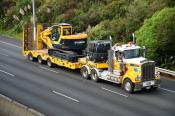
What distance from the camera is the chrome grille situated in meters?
30.5

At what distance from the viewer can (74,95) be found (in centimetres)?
3019

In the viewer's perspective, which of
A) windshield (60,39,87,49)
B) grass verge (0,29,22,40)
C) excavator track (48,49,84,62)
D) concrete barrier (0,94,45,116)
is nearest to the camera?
concrete barrier (0,94,45,116)

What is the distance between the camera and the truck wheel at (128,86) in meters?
30.4

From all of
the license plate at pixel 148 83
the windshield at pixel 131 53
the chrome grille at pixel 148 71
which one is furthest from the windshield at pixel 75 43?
the license plate at pixel 148 83

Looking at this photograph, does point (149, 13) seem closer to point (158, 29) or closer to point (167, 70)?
point (158, 29)

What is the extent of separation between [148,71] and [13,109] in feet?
33.8

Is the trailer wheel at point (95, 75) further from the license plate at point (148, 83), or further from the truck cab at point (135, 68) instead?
the license plate at point (148, 83)

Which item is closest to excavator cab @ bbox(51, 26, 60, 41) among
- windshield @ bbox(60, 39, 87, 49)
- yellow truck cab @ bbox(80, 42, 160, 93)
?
windshield @ bbox(60, 39, 87, 49)

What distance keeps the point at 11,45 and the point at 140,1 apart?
13.9m

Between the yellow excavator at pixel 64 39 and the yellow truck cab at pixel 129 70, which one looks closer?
the yellow truck cab at pixel 129 70

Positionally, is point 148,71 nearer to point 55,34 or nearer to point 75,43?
point 75,43

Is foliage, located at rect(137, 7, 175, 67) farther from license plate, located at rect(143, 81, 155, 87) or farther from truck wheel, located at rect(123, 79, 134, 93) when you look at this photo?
truck wheel, located at rect(123, 79, 134, 93)

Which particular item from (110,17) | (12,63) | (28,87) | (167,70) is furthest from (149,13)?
(28,87)

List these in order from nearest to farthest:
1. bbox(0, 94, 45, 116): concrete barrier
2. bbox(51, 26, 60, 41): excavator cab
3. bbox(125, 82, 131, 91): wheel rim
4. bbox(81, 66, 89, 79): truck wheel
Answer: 1. bbox(0, 94, 45, 116): concrete barrier
2. bbox(125, 82, 131, 91): wheel rim
3. bbox(81, 66, 89, 79): truck wheel
4. bbox(51, 26, 60, 41): excavator cab
